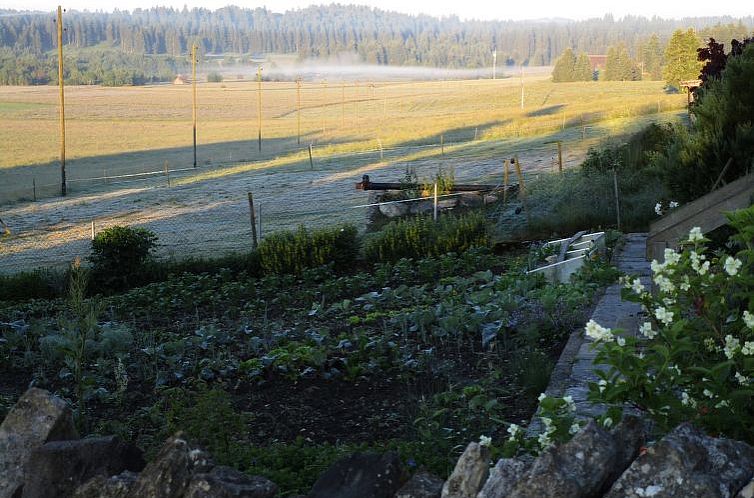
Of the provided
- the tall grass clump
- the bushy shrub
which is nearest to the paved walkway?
the tall grass clump

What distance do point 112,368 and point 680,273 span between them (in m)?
5.14

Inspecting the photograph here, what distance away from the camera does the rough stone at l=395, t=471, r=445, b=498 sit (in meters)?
2.81

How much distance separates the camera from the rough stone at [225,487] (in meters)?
2.81

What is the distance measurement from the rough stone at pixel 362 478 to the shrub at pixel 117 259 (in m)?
11.1

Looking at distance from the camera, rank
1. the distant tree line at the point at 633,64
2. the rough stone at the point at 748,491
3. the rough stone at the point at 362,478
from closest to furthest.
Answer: the rough stone at the point at 748,491
the rough stone at the point at 362,478
the distant tree line at the point at 633,64

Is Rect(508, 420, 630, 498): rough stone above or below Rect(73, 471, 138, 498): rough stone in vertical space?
above

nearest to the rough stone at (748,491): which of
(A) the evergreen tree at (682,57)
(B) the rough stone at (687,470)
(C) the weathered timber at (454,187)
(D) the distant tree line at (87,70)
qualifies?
(B) the rough stone at (687,470)

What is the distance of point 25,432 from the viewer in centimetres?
333

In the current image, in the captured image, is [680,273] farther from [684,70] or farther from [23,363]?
[684,70]

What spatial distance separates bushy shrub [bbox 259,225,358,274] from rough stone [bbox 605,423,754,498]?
1031 centimetres

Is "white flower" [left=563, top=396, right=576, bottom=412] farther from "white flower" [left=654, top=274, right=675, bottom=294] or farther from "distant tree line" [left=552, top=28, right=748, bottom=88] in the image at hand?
"distant tree line" [left=552, top=28, right=748, bottom=88]

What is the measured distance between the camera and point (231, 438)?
5.28 metres

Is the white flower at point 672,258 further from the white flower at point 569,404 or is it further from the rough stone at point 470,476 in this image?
the rough stone at point 470,476

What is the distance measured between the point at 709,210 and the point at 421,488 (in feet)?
9.96
